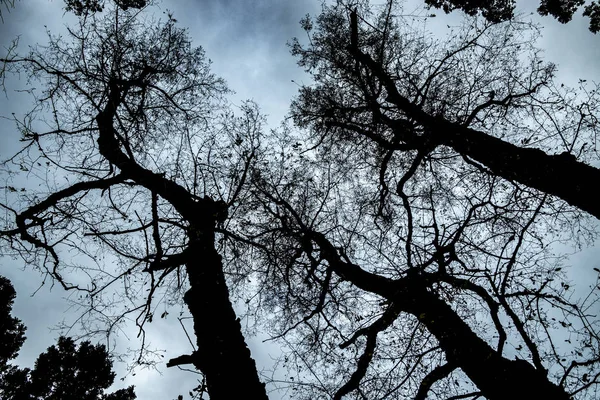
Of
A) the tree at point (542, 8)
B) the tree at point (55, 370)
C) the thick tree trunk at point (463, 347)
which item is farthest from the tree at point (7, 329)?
the tree at point (542, 8)

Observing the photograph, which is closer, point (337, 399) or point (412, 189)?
point (337, 399)

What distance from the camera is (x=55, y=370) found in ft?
46.5

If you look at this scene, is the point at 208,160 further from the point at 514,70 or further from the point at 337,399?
the point at 514,70

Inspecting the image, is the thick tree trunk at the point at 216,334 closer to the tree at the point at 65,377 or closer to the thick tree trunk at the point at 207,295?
the thick tree trunk at the point at 207,295

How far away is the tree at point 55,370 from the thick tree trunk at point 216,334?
41.4ft

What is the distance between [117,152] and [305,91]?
556 cm

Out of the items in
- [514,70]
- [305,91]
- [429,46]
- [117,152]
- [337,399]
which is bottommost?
[337,399]

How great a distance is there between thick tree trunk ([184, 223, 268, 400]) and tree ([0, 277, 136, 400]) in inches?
497

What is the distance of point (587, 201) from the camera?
4.33 meters

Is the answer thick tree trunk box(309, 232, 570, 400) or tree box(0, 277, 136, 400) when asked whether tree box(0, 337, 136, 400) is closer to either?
tree box(0, 277, 136, 400)

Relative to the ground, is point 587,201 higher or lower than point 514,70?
lower

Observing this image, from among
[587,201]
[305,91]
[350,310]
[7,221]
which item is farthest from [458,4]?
[7,221]

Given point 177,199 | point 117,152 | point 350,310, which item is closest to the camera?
point 177,199

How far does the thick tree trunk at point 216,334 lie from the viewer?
366cm
